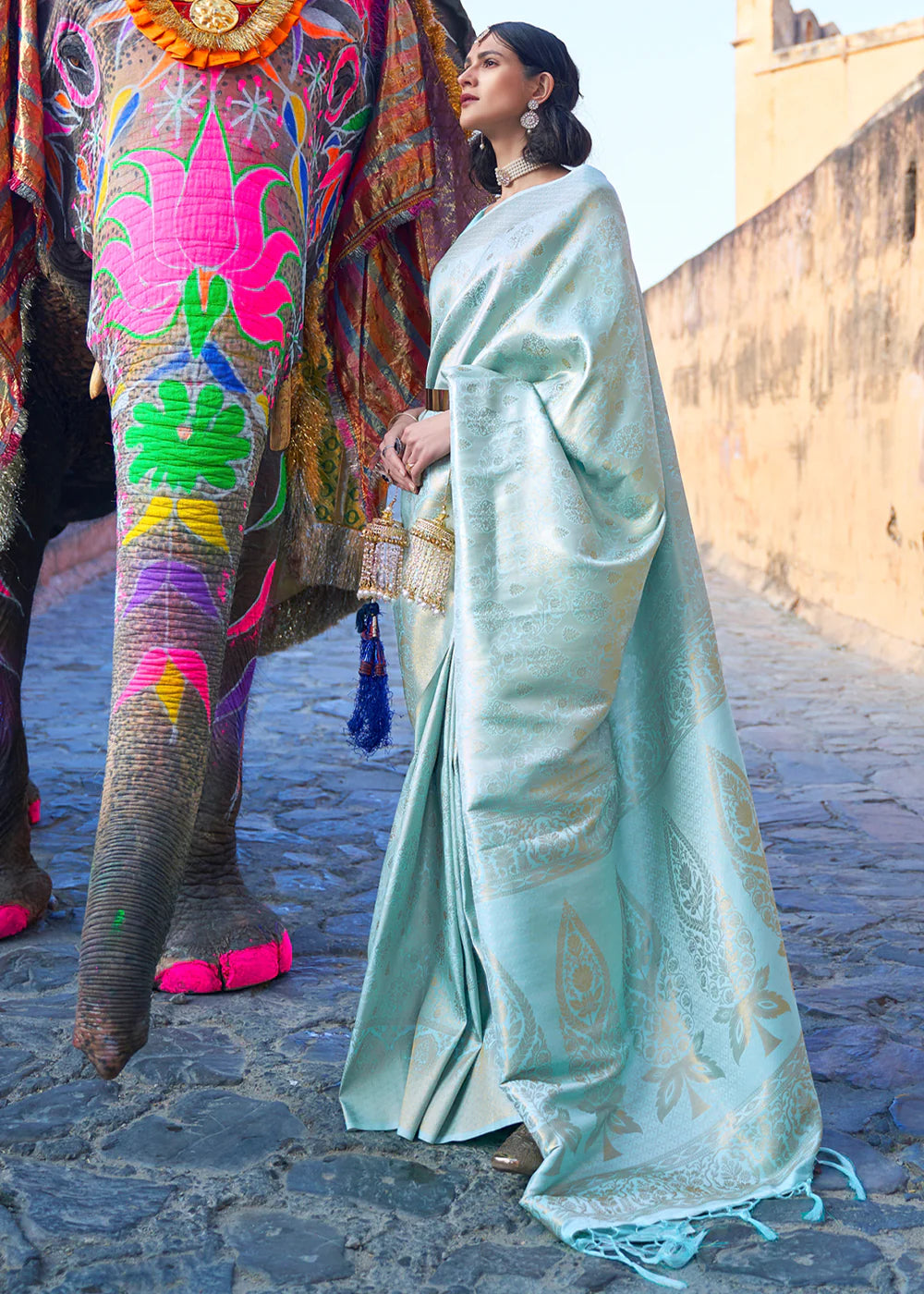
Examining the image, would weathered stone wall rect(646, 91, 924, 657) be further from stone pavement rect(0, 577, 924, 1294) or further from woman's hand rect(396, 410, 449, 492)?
woman's hand rect(396, 410, 449, 492)

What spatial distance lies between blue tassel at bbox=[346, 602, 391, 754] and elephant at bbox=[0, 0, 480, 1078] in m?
0.30

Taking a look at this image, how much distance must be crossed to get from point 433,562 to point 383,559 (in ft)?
0.40

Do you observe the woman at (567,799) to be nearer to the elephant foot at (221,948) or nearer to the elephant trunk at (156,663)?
the elephant trunk at (156,663)

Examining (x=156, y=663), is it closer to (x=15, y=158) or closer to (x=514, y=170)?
(x=514, y=170)

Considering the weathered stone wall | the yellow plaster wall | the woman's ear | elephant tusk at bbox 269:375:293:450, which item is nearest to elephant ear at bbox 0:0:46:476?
elephant tusk at bbox 269:375:293:450

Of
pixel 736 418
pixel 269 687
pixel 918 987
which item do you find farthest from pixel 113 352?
pixel 736 418

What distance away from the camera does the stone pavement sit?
1927mm

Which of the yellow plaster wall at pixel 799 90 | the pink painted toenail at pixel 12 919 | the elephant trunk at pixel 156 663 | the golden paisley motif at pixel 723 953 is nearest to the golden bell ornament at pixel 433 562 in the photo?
the elephant trunk at pixel 156 663

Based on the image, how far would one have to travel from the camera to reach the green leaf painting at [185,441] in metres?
2.25

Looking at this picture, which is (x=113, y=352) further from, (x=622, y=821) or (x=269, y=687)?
(x=269, y=687)

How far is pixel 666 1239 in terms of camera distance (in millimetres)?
1998

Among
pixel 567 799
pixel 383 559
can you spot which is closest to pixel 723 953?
pixel 567 799

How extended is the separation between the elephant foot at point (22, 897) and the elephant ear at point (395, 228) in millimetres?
1172

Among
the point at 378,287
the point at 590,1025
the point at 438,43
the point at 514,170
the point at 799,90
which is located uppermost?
the point at 799,90
